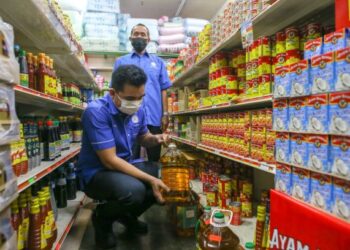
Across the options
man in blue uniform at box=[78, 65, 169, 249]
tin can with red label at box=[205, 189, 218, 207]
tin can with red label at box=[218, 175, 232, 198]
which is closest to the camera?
man in blue uniform at box=[78, 65, 169, 249]

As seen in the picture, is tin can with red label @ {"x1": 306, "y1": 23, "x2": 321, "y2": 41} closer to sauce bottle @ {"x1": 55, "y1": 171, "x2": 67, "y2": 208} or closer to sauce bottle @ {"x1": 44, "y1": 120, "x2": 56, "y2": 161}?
sauce bottle @ {"x1": 44, "y1": 120, "x2": 56, "y2": 161}

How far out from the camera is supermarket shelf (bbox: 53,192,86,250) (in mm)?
2214

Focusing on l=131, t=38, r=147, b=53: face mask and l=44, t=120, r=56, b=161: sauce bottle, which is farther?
l=131, t=38, r=147, b=53: face mask

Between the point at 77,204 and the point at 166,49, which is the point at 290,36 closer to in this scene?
the point at 77,204

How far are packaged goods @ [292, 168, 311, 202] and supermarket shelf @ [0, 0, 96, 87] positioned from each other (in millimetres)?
1726

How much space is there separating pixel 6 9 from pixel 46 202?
133 centimetres

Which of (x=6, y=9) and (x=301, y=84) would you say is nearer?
(x=301, y=84)

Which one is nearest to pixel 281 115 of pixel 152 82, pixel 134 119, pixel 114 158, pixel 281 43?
pixel 281 43

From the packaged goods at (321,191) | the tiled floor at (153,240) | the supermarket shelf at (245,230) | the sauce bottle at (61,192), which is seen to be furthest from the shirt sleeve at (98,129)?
the packaged goods at (321,191)

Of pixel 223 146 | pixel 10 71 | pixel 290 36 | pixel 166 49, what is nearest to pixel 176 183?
pixel 223 146

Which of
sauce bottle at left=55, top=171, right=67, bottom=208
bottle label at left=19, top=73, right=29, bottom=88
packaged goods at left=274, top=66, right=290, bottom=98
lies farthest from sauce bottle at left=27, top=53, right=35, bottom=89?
packaged goods at left=274, top=66, right=290, bottom=98

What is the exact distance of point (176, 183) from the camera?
334cm

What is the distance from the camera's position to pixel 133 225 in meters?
2.84

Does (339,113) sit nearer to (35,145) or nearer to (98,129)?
(98,129)
